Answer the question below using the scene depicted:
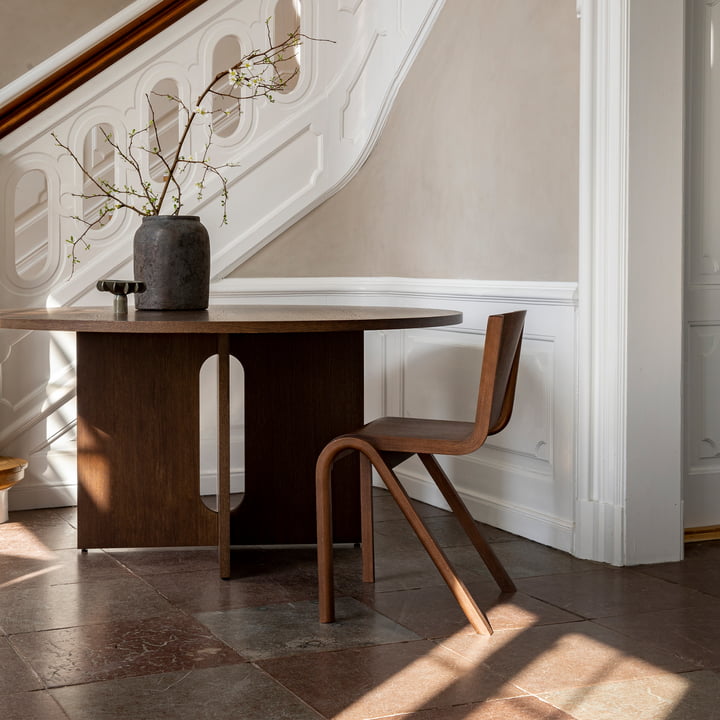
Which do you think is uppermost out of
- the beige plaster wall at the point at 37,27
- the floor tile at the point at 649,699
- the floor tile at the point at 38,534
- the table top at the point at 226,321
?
the beige plaster wall at the point at 37,27

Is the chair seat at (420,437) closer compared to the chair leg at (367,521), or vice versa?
the chair seat at (420,437)

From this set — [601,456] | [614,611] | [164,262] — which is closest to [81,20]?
[164,262]

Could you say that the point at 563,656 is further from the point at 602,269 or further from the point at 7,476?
the point at 7,476

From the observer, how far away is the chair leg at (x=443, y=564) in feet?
9.06

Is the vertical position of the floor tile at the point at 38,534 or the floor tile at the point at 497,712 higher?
the floor tile at the point at 38,534

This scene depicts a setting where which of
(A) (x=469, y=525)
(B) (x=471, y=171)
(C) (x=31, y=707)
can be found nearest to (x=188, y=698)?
(C) (x=31, y=707)

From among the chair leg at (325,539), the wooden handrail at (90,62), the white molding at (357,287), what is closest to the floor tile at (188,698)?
the chair leg at (325,539)

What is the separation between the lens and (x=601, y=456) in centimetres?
347

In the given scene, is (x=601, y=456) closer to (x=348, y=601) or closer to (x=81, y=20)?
(x=348, y=601)

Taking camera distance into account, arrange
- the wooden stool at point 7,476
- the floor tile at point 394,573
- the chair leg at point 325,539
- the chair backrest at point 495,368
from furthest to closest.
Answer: the wooden stool at point 7,476 → the floor tile at point 394,573 → the chair leg at point 325,539 → the chair backrest at point 495,368

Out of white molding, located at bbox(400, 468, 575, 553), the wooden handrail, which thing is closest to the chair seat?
white molding, located at bbox(400, 468, 575, 553)

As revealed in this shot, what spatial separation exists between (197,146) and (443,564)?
7.68 feet

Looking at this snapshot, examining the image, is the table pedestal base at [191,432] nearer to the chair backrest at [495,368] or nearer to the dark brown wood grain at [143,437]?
the dark brown wood grain at [143,437]

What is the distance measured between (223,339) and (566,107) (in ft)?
4.48
